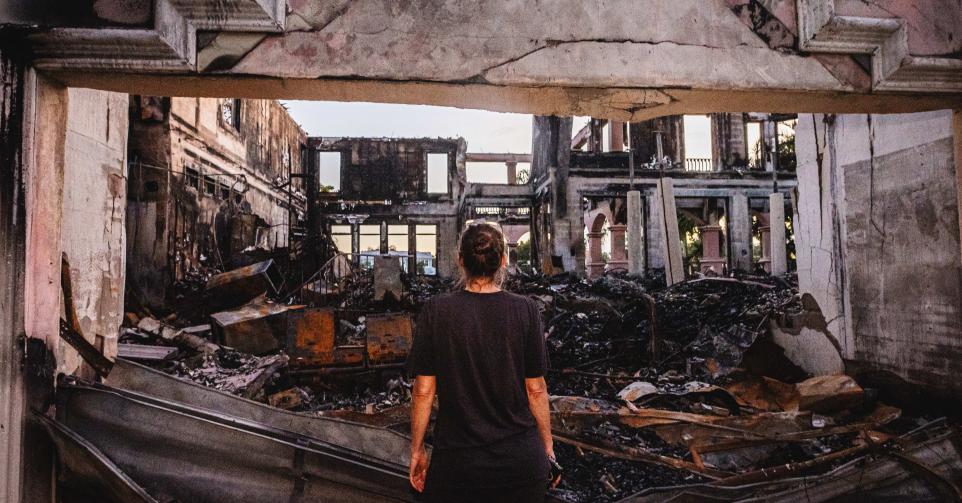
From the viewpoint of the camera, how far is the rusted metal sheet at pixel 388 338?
20.0ft

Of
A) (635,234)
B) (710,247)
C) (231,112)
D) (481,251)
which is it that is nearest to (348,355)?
(481,251)

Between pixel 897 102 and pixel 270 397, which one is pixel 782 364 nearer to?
pixel 897 102

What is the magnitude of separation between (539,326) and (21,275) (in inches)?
93.7

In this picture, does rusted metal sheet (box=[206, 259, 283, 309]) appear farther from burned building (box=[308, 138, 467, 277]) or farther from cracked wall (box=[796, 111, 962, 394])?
burned building (box=[308, 138, 467, 277])

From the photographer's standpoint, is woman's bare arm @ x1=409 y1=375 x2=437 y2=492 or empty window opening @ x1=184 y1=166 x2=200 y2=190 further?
empty window opening @ x1=184 y1=166 x2=200 y2=190

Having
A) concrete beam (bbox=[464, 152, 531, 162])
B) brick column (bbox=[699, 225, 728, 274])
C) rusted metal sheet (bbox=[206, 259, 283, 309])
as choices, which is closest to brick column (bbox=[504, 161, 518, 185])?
concrete beam (bbox=[464, 152, 531, 162])

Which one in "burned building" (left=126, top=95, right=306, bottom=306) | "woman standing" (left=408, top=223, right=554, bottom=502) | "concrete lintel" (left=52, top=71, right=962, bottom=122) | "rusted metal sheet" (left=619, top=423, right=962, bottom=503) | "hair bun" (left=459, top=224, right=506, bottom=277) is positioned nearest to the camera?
"woman standing" (left=408, top=223, right=554, bottom=502)

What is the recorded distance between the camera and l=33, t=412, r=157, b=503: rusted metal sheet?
2305 millimetres

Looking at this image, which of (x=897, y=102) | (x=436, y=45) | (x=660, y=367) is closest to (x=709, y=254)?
(x=660, y=367)

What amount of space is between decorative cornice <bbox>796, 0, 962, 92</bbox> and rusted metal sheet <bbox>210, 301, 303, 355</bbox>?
7.27 metres

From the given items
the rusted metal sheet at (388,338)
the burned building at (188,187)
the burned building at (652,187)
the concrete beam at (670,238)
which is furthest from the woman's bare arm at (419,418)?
the burned building at (652,187)

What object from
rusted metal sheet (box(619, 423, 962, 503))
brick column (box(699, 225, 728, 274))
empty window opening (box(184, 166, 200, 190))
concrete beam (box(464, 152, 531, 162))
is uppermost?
concrete beam (box(464, 152, 531, 162))

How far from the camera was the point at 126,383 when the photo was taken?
2.93 m

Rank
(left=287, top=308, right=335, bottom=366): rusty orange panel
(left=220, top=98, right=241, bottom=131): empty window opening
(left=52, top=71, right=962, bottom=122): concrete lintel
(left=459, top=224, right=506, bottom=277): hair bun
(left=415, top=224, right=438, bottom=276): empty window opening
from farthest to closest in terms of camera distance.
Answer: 1. (left=415, top=224, right=438, bottom=276): empty window opening
2. (left=220, top=98, right=241, bottom=131): empty window opening
3. (left=287, top=308, right=335, bottom=366): rusty orange panel
4. (left=52, top=71, right=962, bottom=122): concrete lintel
5. (left=459, top=224, right=506, bottom=277): hair bun
